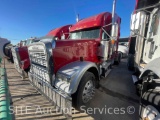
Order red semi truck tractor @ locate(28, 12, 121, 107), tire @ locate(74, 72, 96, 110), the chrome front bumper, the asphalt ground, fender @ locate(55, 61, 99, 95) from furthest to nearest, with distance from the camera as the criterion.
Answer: the asphalt ground
tire @ locate(74, 72, 96, 110)
red semi truck tractor @ locate(28, 12, 121, 107)
fender @ locate(55, 61, 99, 95)
the chrome front bumper

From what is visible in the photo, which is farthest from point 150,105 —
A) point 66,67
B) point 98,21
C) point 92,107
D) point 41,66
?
point 98,21

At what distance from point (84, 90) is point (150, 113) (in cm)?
143

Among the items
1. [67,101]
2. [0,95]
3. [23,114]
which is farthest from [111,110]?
[0,95]

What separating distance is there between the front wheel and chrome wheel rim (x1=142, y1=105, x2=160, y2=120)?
130 centimetres

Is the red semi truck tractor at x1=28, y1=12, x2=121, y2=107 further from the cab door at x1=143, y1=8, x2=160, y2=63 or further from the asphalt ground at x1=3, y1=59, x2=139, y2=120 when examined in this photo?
the cab door at x1=143, y1=8, x2=160, y2=63

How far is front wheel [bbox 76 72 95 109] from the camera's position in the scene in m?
2.59

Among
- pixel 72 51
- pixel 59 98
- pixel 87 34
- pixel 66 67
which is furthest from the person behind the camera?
pixel 87 34

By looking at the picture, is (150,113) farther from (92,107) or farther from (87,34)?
(87,34)

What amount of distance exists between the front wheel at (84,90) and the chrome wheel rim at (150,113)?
1303mm

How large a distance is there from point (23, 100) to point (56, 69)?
1.87 m

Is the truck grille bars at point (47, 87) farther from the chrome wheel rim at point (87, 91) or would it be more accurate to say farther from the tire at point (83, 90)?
the chrome wheel rim at point (87, 91)

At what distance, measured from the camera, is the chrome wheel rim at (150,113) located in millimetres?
1814

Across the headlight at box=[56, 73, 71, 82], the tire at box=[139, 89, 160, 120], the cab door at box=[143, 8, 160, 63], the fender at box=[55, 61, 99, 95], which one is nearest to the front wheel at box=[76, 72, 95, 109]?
the fender at box=[55, 61, 99, 95]

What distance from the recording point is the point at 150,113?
196 cm
